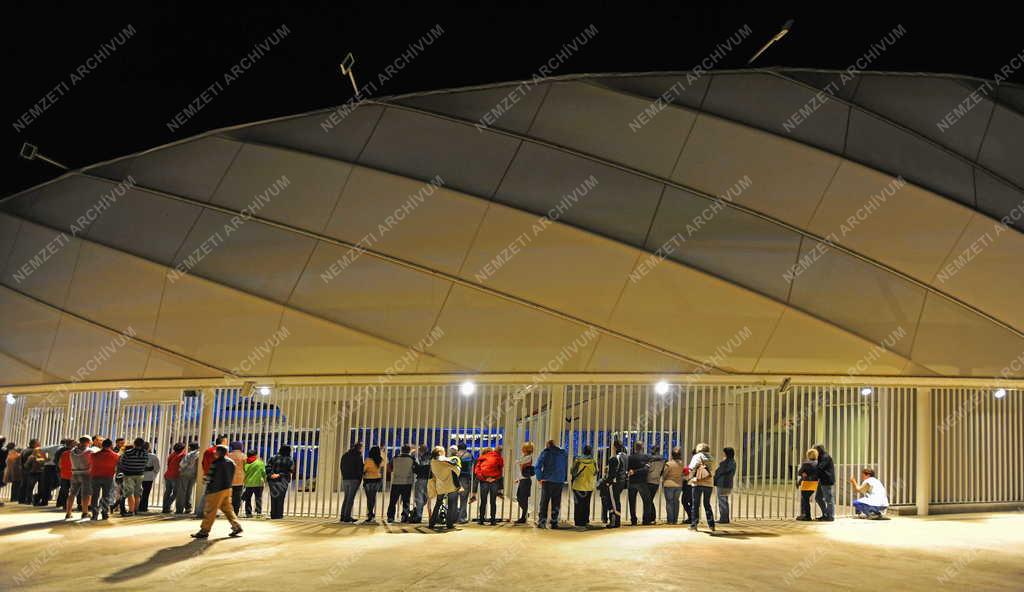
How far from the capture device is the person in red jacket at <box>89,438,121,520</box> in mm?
15938

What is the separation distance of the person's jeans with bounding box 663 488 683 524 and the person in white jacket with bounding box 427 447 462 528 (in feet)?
12.7

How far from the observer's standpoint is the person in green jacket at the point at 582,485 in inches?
601

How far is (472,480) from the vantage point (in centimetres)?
1627

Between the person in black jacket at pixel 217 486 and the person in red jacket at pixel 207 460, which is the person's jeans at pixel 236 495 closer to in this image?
the person in red jacket at pixel 207 460

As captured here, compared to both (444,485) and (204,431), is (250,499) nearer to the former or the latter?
(204,431)

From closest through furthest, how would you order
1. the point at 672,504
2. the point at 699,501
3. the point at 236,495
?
the point at 699,501 < the point at 672,504 < the point at 236,495

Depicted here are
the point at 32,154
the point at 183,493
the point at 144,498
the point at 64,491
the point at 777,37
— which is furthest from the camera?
the point at 64,491

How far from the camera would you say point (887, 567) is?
10.6 meters

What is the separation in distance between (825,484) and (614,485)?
405 centimetres

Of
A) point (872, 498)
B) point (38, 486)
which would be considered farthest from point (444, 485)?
point (38, 486)

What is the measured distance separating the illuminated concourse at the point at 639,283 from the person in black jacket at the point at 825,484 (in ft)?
1.79

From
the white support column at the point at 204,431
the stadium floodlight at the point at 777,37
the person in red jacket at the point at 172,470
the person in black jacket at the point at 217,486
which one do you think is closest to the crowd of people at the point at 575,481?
the person in black jacket at the point at 217,486

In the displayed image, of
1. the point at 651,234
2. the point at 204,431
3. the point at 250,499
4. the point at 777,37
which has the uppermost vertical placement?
the point at 777,37

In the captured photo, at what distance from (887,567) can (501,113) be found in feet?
35.8
